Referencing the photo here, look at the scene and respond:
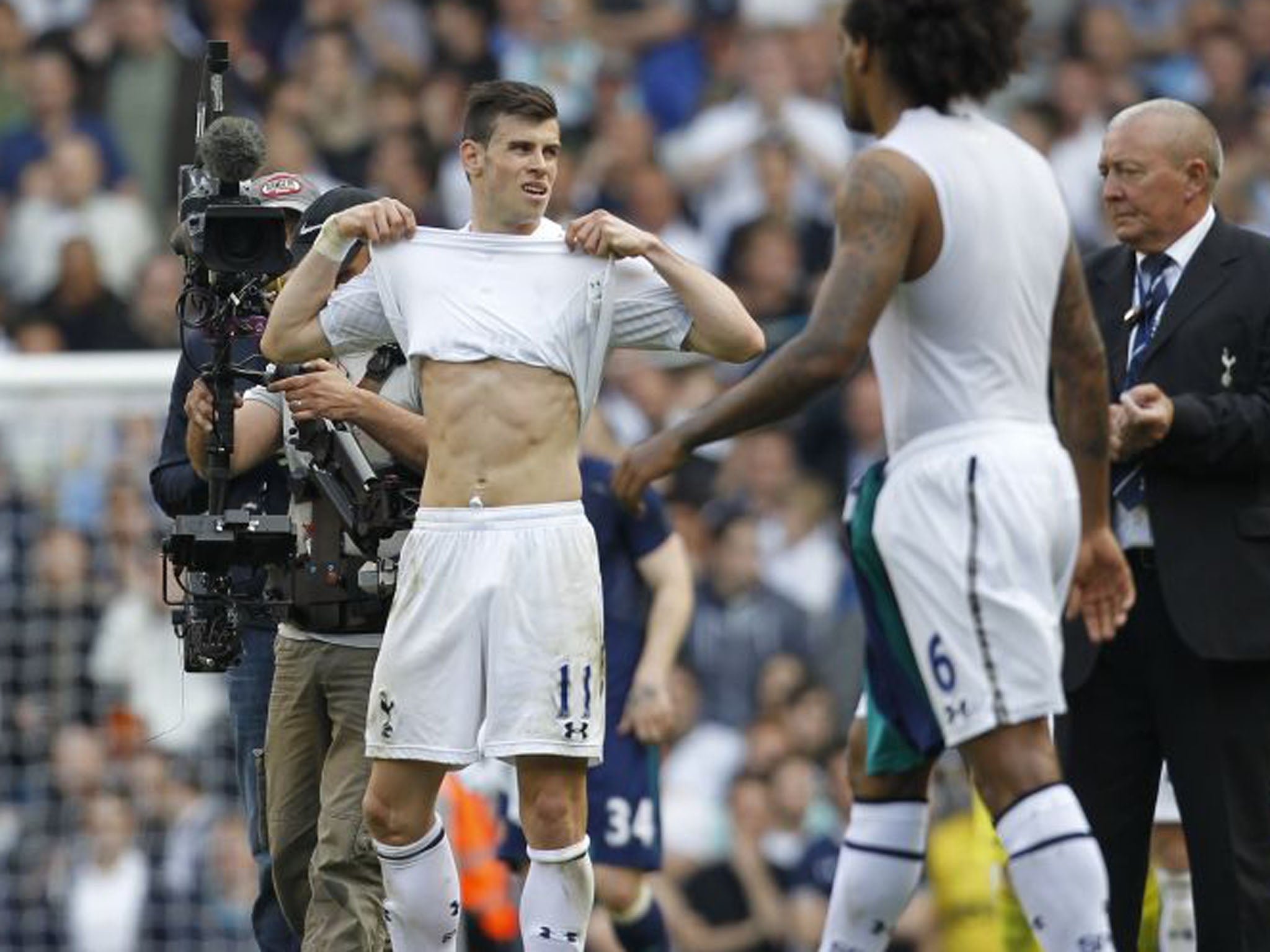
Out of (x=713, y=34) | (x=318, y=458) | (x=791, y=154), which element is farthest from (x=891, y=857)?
(x=713, y=34)

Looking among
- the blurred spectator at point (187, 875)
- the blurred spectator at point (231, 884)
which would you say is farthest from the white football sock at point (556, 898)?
the blurred spectator at point (187, 875)

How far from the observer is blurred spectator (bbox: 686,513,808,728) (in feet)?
43.7

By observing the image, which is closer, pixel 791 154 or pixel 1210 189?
pixel 1210 189

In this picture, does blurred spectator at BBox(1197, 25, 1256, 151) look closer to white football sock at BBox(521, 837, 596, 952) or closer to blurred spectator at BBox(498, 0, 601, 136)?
blurred spectator at BBox(498, 0, 601, 136)

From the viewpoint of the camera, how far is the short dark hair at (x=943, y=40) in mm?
6613

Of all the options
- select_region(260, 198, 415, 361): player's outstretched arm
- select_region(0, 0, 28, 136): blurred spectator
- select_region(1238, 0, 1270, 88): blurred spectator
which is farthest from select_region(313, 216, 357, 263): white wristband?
select_region(0, 0, 28, 136): blurred spectator

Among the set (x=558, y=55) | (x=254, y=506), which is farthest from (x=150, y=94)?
(x=254, y=506)

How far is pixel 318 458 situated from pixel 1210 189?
2.66m

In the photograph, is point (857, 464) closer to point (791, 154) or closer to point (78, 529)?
point (791, 154)

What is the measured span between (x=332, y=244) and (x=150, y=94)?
8.97 m

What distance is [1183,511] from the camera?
799cm

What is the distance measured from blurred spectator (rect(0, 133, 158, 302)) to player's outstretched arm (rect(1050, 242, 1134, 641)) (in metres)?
9.17

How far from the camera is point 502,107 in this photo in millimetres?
7797

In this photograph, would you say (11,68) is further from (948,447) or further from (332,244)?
(948,447)
